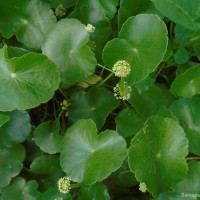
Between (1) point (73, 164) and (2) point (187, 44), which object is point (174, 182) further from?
(2) point (187, 44)

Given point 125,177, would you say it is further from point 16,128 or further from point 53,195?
point 16,128

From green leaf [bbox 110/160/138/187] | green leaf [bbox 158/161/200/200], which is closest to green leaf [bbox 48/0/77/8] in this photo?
green leaf [bbox 110/160/138/187]

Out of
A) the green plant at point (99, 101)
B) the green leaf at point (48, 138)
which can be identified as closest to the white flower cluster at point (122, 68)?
the green plant at point (99, 101)

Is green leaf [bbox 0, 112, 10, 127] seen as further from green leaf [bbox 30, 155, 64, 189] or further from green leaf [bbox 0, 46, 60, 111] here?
green leaf [bbox 30, 155, 64, 189]

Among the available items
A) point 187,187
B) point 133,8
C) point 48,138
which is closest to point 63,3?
point 133,8

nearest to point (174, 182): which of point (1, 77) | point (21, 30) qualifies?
point (1, 77)

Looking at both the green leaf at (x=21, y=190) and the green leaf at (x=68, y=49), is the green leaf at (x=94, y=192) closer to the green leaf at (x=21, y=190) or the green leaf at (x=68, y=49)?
the green leaf at (x=21, y=190)
